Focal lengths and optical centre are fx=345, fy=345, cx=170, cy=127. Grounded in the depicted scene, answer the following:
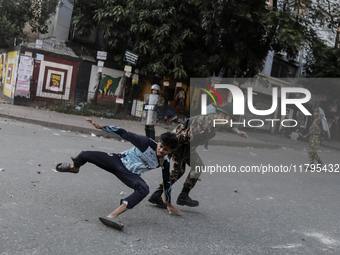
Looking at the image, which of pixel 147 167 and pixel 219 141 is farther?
pixel 219 141

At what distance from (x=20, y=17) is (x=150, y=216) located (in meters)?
16.9

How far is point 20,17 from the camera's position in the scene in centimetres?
1766

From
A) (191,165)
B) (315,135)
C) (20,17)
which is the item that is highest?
(20,17)

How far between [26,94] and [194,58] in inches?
334

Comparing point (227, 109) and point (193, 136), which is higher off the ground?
point (227, 109)

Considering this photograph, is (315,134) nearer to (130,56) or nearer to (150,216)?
(150,216)

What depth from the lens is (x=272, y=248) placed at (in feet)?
11.6

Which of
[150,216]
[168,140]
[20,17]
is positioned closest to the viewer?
[168,140]

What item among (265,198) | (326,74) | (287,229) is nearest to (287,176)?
(265,198)

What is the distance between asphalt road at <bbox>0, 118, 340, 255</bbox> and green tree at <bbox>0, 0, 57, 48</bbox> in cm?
1274

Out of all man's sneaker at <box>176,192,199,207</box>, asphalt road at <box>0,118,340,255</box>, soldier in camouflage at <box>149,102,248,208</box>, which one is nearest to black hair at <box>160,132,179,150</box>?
soldier in camouflage at <box>149,102,248,208</box>

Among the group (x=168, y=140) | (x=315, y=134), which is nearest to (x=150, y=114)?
(x=315, y=134)

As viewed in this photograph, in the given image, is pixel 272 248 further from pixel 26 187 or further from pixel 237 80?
pixel 237 80

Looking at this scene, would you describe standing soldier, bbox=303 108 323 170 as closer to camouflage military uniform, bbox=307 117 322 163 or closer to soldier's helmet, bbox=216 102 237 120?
camouflage military uniform, bbox=307 117 322 163
